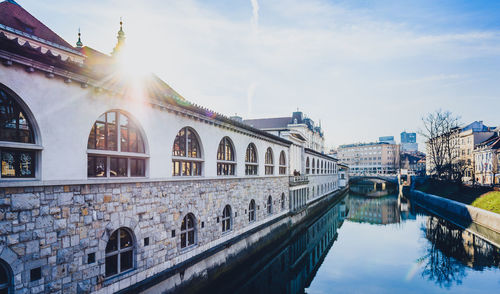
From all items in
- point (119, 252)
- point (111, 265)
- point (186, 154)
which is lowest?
point (111, 265)

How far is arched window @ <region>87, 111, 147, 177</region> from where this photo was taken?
8.22 m

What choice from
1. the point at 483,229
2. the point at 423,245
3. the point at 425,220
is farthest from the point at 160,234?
the point at 425,220

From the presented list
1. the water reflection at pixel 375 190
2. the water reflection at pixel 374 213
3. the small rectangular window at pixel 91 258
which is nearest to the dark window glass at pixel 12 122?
the small rectangular window at pixel 91 258

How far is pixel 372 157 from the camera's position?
119688 millimetres

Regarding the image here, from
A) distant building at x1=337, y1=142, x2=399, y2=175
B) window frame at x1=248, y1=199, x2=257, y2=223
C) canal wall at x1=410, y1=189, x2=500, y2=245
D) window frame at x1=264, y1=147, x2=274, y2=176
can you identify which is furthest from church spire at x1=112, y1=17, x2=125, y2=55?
distant building at x1=337, y1=142, x2=399, y2=175

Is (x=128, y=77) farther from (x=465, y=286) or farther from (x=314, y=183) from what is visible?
(x=314, y=183)

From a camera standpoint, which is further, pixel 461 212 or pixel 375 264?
pixel 461 212

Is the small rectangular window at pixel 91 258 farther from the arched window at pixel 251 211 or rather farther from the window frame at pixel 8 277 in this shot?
the arched window at pixel 251 211

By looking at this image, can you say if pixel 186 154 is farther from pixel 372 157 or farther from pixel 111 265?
pixel 372 157

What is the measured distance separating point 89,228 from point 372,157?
12445cm

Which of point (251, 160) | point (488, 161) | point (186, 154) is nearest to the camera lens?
point (186, 154)

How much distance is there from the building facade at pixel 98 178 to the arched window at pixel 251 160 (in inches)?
124

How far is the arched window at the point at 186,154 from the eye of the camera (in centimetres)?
1155

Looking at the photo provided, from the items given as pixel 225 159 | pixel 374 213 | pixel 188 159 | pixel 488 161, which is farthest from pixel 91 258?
pixel 488 161
